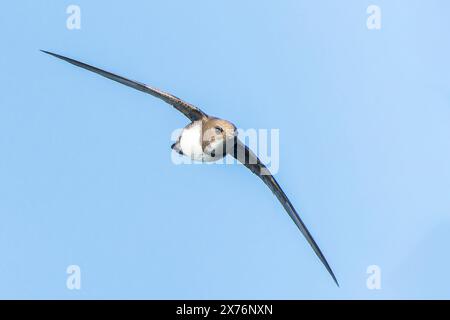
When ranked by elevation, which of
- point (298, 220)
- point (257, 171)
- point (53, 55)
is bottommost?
point (298, 220)

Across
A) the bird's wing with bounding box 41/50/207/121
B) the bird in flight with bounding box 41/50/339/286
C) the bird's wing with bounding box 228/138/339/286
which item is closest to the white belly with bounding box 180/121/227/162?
the bird in flight with bounding box 41/50/339/286

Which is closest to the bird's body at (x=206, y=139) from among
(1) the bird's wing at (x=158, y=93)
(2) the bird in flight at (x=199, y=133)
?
(2) the bird in flight at (x=199, y=133)

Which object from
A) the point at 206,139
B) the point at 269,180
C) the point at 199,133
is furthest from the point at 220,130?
the point at 269,180

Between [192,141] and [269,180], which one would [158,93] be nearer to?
[192,141]

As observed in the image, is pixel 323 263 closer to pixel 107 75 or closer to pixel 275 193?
pixel 275 193

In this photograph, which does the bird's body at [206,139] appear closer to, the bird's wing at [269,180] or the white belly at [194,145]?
the white belly at [194,145]

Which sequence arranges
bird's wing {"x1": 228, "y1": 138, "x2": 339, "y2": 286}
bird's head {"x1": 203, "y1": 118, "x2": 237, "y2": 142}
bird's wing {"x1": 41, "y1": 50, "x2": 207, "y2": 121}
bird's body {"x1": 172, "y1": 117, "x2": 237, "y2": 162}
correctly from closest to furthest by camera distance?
bird's head {"x1": 203, "y1": 118, "x2": 237, "y2": 142}, bird's body {"x1": 172, "y1": 117, "x2": 237, "y2": 162}, bird's wing {"x1": 41, "y1": 50, "x2": 207, "y2": 121}, bird's wing {"x1": 228, "y1": 138, "x2": 339, "y2": 286}

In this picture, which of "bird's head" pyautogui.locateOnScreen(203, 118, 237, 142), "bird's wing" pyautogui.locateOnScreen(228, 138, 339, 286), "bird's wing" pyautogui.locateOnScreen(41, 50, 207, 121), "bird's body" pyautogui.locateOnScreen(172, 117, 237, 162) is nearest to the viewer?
"bird's head" pyautogui.locateOnScreen(203, 118, 237, 142)

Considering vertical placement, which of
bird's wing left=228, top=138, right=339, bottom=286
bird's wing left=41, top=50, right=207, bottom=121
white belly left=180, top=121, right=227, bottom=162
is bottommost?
bird's wing left=228, top=138, right=339, bottom=286

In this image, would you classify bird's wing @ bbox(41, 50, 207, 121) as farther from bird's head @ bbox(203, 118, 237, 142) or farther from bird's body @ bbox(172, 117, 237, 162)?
bird's head @ bbox(203, 118, 237, 142)
